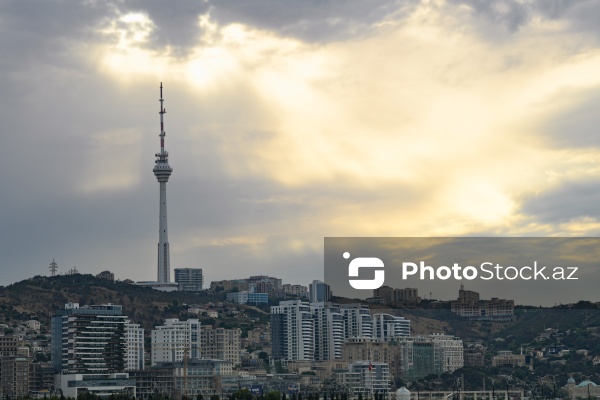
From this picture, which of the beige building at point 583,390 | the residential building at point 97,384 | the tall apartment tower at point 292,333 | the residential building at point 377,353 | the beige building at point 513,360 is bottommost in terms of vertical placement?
the beige building at point 583,390

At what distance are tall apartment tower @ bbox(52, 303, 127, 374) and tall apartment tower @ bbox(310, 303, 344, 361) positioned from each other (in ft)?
132

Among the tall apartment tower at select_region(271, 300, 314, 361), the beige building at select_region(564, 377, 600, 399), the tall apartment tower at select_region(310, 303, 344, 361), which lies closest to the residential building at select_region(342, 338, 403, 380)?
the tall apartment tower at select_region(271, 300, 314, 361)

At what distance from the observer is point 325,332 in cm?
19550

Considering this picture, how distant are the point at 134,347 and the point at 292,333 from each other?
2917cm

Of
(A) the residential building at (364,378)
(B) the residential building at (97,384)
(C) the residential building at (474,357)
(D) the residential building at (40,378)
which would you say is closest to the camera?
(B) the residential building at (97,384)

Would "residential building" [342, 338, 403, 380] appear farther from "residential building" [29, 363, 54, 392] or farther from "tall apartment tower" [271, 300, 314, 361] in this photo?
"residential building" [29, 363, 54, 392]

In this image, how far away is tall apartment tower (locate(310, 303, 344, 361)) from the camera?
634ft

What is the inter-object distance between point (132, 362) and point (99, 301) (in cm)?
→ 3381

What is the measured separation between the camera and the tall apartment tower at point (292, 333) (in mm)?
190125

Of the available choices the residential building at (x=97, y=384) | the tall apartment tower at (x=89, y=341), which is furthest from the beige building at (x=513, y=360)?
the residential building at (x=97, y=384)

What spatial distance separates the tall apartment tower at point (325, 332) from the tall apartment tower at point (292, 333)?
4.30 ft

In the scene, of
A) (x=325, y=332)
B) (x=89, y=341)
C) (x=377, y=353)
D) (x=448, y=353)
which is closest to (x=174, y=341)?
(x=89, y=341)

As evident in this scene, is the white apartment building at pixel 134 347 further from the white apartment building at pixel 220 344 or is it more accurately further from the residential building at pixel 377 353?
the residential building at pixel 377 353

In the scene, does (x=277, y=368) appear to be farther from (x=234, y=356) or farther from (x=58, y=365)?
(x=58, y=365)
